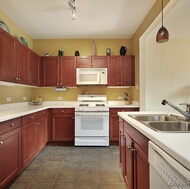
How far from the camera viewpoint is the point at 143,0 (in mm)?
2541

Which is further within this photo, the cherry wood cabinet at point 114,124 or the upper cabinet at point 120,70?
the upper cabinet at point 120,70

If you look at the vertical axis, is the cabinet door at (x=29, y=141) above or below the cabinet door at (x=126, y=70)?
below

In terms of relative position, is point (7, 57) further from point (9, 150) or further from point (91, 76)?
point (91, 76)

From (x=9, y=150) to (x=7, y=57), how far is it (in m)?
1.33

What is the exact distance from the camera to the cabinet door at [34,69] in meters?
3.44

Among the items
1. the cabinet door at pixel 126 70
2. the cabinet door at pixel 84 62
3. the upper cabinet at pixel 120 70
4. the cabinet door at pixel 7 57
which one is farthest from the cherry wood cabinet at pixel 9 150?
the cabinet door at pixel 126 70

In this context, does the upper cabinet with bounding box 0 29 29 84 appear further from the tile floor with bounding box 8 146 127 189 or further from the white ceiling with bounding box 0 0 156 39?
the tile floor with bounding box 8 146 127 189

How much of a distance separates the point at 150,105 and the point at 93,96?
146 cm

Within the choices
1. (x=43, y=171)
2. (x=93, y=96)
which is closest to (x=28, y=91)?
(x=93, y=96)

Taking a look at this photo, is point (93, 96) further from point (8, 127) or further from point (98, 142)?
point (8, 127)

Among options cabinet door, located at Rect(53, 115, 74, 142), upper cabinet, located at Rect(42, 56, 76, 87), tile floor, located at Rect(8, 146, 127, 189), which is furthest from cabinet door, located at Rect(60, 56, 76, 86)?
tile floor, located at Rect(8, 146, 127, 189)

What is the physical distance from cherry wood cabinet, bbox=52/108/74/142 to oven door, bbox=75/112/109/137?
0.18 metres

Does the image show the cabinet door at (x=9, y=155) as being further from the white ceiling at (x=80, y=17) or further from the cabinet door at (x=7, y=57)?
the white ceiling at (x=80, y=17)

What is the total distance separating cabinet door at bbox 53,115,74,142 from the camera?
146 inches
